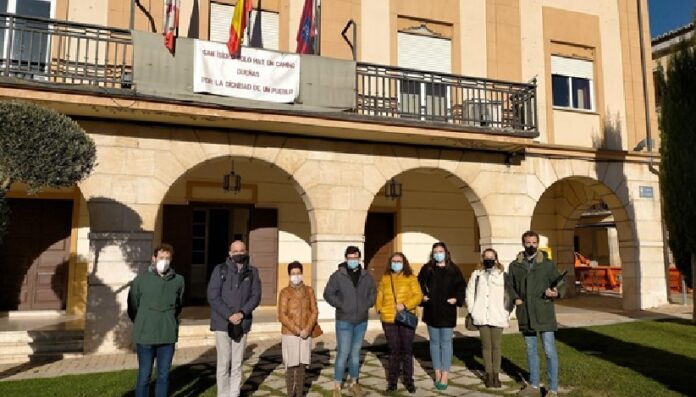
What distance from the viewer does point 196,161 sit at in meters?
10.0

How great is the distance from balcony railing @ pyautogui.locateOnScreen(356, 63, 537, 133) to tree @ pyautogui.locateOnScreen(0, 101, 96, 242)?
5.85 m

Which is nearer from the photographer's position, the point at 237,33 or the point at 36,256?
the point at 237,33

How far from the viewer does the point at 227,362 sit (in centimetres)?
573

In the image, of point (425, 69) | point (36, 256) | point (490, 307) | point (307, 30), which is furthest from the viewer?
point (425, 69)

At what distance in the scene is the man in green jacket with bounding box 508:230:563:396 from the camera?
239 inches

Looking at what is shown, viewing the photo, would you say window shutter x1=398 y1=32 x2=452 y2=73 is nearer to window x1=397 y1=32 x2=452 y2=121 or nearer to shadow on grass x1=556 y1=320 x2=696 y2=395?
window x1=397 y1=32 x2=452 y2=121

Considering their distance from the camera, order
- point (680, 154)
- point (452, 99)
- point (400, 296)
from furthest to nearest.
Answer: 1. point (452, 99)
2. point (680, 154)
3. point (400, 296)

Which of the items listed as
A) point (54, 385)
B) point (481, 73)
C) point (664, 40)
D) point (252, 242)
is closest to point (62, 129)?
point (54, 385)

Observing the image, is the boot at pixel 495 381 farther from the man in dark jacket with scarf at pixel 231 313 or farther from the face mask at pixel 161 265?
the face mask at pixel 161 265

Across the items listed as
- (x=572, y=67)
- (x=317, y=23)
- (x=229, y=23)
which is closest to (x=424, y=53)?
(x=317, y=23)

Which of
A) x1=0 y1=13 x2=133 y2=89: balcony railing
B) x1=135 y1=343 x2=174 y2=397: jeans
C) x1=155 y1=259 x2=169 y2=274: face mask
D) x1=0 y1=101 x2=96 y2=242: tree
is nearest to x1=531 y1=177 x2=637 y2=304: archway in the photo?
x1=0 y1=13 x2=133 y2=89: balcony railing

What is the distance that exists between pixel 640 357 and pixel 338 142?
6580 millimetres

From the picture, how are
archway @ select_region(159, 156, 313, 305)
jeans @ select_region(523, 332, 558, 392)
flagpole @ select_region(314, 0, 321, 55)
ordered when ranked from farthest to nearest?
archway @ select_region(159, 156, 313, 305)
flagpole @ select_region(314, 0, 321, 55)
jeans @ select_region(523, 332, 558, 392)

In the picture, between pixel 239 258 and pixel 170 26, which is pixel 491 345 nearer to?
pixel 239 258
